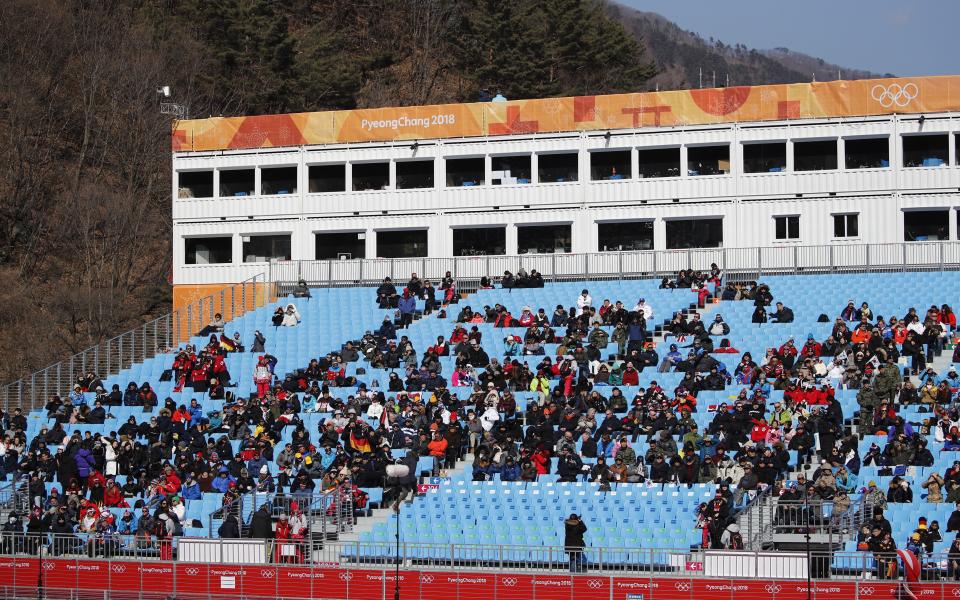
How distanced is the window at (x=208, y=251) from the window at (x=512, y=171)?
899 centimetres

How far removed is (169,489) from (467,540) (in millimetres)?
6461

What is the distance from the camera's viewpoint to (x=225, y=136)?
46.8 metres

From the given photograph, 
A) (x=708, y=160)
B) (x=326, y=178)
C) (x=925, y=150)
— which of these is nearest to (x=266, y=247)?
(x=326, y=178)

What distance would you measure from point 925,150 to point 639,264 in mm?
8809

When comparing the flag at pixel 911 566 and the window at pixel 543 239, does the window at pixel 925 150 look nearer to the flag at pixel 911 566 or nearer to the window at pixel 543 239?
the window at pixel 543 239

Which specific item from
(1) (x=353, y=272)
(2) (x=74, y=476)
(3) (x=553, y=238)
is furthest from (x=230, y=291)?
(2) (x=74, y=476)

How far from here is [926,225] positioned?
41.4 m

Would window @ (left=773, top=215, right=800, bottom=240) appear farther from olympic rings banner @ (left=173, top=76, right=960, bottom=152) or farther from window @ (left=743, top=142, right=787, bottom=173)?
olympic rings banner @ (left=173, top=76, right=960, bottom=152)

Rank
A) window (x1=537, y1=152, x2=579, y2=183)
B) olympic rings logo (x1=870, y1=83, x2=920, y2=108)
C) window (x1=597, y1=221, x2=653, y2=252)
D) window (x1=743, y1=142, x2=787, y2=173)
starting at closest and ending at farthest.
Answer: olympic rings logo (x1=870, y1=83, x2=920, y2=108), window (x1=743, y1=142, x2=787, y2=173), window (x1=597, y1=221, x2=653, y2=252), window (x1=537, y1=152, x2=579, y2=183)

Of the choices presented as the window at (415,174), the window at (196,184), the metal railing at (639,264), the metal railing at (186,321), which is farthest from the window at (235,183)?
the window at (415,174)

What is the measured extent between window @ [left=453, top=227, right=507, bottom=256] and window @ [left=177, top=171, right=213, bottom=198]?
338 inches

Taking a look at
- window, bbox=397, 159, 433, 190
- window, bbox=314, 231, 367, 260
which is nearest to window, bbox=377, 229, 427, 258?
window, bbox=314, 231, 367, 260

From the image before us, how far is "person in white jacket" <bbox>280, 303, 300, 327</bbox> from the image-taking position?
40.0m

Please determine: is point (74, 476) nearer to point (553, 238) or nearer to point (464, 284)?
point (464, 284)
